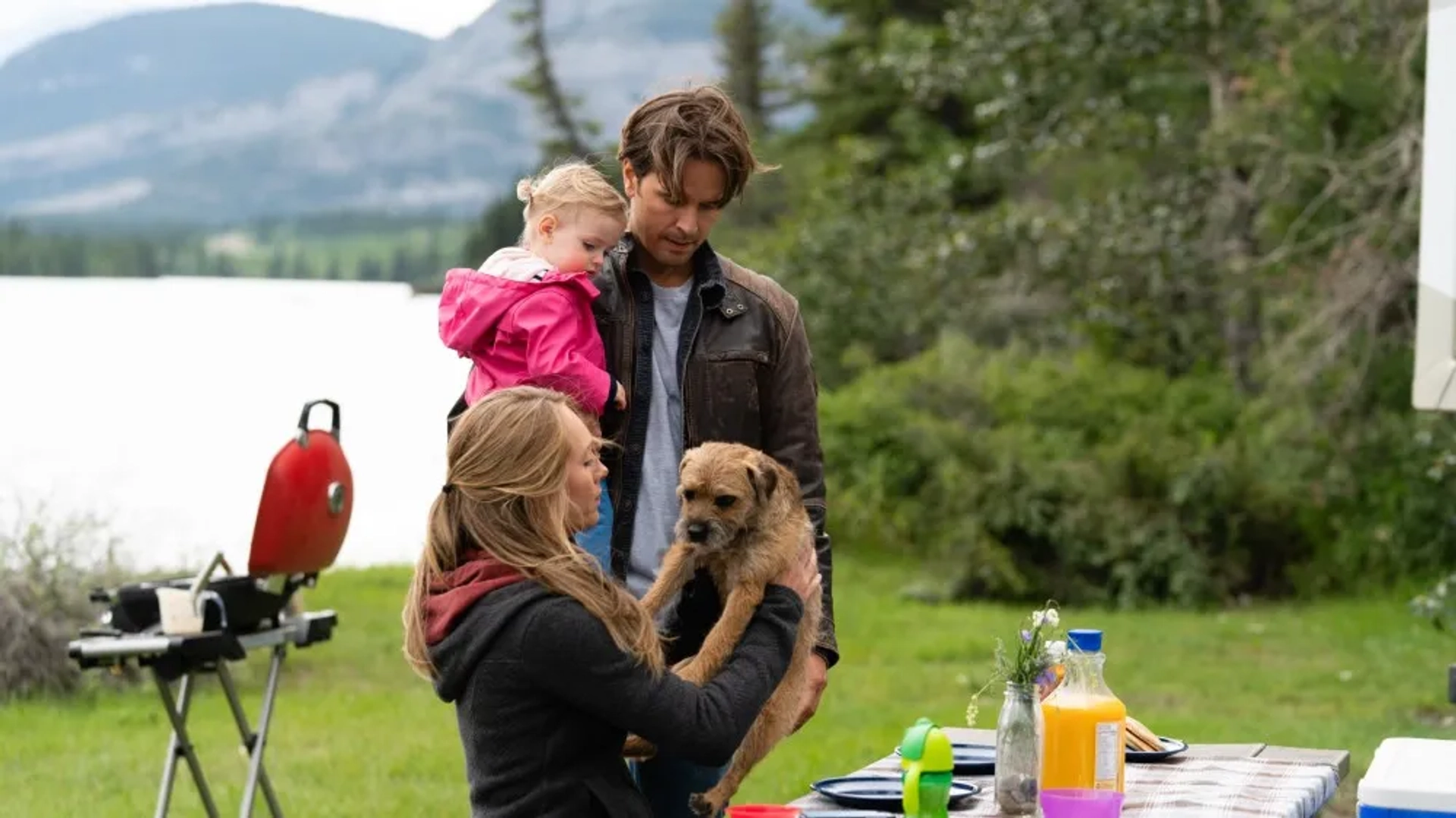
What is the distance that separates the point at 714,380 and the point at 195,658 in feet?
7.29

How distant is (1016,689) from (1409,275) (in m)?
8.76

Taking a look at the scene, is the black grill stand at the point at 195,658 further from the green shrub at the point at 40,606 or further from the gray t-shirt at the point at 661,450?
the green shrub at the point at 40,606

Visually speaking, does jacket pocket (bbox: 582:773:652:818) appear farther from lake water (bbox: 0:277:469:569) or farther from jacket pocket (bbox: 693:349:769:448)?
lake water (bbox: 0:277:469:569)

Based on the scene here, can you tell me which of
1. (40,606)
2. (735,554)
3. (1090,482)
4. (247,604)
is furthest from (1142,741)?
(1090,482)

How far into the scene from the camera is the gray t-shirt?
3.55 meters

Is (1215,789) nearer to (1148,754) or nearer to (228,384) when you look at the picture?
(1148,754)

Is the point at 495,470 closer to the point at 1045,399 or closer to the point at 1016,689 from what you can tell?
the point at 1016,689

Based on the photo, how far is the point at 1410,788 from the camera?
2.96 m

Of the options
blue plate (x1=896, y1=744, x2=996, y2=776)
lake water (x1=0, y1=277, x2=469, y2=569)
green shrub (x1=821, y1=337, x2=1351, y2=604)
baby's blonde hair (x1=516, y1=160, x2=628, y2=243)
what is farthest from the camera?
lake water (x1=0, y1=277, x2=469, y2=569)

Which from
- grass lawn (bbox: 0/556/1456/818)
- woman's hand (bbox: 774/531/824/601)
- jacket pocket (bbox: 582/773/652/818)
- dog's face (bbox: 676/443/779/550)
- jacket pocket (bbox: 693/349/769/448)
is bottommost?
grass lawn (bbox: 0/556/1456/818)

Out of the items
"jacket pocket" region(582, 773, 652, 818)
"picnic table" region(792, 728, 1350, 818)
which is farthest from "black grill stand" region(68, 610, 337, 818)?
"jacket pocket" region(582, 773, 652, 818)

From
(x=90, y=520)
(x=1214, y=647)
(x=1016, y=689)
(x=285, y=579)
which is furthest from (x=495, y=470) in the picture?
(x=1214, y=647)

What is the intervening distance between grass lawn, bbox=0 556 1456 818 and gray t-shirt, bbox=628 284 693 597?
12.7 feet

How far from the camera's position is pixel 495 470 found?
302cm
